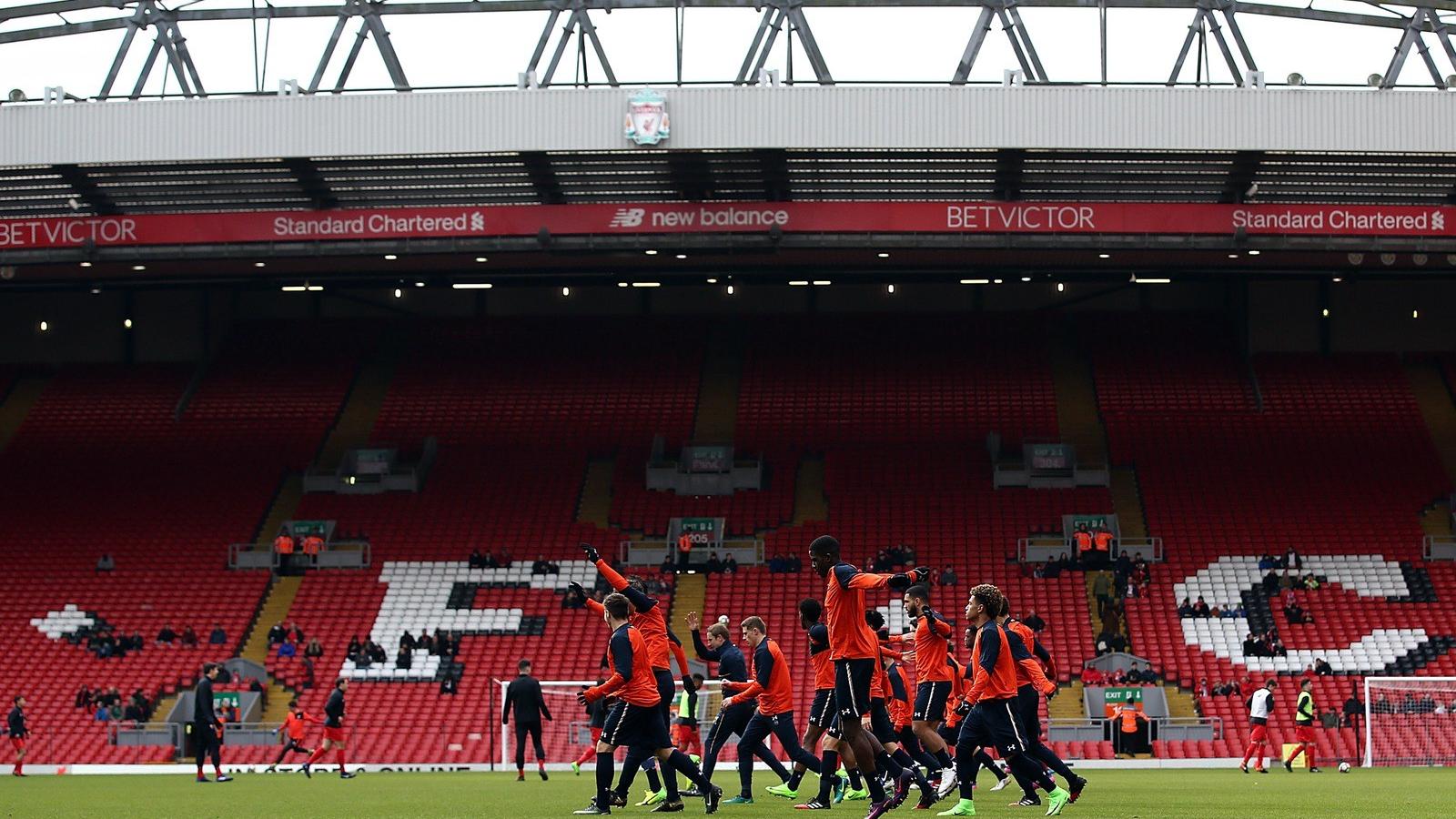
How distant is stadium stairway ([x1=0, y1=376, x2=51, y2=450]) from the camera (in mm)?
45281

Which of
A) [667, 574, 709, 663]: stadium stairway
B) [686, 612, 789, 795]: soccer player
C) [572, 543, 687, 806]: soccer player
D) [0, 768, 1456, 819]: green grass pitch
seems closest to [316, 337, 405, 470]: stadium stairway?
[667, 574, 709, 663]: stadium stairway

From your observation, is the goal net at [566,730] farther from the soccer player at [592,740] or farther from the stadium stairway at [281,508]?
the stadium stairway at [281,508]

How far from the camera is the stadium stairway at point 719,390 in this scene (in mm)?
43344

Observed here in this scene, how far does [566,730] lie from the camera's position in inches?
1196

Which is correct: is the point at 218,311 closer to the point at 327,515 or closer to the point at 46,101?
the point at 327,515

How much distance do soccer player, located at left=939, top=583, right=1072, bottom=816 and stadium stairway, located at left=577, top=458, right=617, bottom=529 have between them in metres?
25.9

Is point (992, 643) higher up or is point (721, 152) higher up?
point (721, 152)

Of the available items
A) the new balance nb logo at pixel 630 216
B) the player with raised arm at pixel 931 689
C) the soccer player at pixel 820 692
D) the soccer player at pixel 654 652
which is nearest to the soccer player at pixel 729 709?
the soccer player at pixel 654 652

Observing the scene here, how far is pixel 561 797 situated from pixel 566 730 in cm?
1170

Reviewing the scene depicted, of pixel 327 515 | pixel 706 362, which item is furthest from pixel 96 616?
pixel 706 362

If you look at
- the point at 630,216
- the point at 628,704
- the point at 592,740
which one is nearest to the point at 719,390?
the point at 630,216

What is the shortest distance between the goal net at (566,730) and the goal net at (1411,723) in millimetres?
10335

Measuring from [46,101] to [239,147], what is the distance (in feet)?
12.3

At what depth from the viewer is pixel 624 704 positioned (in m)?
14.7
